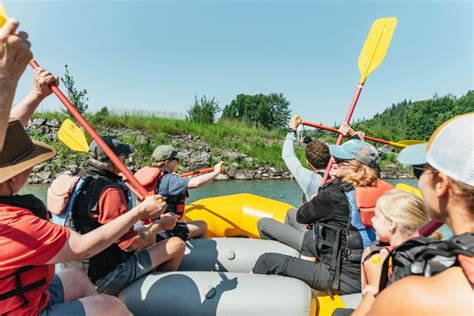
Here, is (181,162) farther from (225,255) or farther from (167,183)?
(225,255)

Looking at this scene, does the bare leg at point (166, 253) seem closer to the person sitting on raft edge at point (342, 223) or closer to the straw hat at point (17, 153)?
the person sitting on raft edge at point (342, 223)

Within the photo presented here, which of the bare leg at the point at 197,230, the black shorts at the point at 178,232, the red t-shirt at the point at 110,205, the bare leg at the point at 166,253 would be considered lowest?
the bare leg at the point at 197,230

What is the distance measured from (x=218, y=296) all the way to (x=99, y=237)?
2.51 feet

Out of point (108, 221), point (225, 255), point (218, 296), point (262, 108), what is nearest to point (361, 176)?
point (218, 296)

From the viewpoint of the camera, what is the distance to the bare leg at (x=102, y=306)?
1.32 meters

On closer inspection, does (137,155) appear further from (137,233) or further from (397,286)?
(397,286)

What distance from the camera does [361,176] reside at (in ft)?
6.31

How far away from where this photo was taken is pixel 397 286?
737 millimetres

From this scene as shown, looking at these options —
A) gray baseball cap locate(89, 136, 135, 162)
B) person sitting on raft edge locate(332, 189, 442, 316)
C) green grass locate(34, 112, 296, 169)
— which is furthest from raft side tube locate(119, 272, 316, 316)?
green grass locate(34, 112, 296, 169)

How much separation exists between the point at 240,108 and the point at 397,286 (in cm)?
3870

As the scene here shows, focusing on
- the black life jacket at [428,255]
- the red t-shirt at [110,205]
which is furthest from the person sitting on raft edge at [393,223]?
the red t-shirt at [110,205]

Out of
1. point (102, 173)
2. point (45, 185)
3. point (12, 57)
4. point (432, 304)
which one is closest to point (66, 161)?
point (45, 185)

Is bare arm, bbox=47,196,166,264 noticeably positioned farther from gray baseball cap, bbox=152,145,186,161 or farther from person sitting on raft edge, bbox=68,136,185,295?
gray baseball cap, bbox=152,145,186,161

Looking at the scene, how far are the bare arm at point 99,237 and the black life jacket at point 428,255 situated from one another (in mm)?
880
